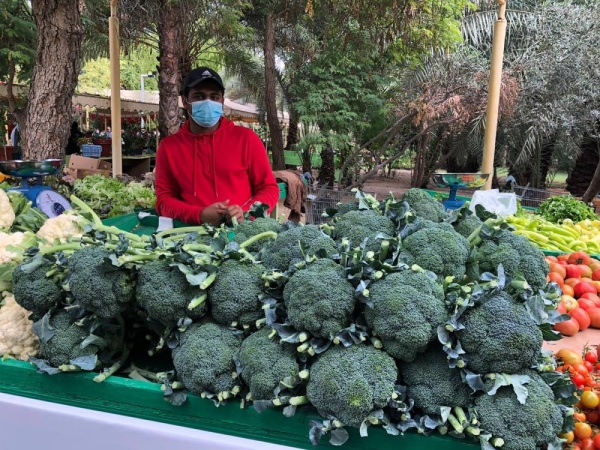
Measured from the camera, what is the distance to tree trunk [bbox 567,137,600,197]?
43.7 feet

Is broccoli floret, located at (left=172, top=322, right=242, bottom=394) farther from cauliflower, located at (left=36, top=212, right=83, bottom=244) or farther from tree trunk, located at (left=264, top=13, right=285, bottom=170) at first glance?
tree trunk, located at (left=264, top=13, right=285, bottom=170)

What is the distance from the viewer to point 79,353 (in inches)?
63.6

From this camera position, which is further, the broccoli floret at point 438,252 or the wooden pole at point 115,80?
the wooden pole at point 115,80

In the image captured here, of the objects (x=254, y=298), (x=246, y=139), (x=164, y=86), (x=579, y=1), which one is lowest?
(x=254, y=298)

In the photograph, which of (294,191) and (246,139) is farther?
(294,191)

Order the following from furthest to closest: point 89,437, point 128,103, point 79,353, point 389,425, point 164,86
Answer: point 128,103 → point 164,86 → point 79,353 → point 89,437 → point 389,425

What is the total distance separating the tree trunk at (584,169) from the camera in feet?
43.7

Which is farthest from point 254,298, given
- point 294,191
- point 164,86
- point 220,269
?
point 164,86

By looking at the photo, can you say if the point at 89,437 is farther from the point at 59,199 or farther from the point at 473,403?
the point at 59,199

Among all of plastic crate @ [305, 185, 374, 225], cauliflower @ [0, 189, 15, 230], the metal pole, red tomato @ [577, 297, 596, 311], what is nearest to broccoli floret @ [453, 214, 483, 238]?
red tomato @ [577, 297, 596, 311]

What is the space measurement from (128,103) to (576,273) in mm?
15573

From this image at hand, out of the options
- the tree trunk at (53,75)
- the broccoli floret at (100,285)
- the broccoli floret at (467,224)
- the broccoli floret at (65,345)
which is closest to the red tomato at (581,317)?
the broccoli floret at (467,224)

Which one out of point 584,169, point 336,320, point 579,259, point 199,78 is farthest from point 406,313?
point 584,169

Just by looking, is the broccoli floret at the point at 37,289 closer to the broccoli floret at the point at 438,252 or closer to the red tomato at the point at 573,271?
the broccoli floret at the point at 438,252
